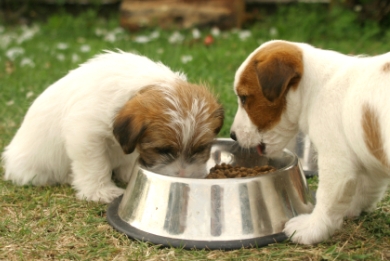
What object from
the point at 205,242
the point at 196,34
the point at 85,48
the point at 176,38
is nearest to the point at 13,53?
the point at 85,48

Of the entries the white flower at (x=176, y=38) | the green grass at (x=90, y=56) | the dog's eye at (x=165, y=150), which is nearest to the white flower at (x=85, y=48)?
the green grass at (x=90, y=56)

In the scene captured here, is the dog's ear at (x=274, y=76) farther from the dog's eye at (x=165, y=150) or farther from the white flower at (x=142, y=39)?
the white flower at (x=142, y=39)

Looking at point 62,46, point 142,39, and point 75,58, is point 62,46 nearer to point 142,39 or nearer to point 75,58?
point 75,58

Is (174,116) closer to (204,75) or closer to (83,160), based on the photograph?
(83,160)

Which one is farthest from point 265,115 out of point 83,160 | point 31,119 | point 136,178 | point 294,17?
point 294,17

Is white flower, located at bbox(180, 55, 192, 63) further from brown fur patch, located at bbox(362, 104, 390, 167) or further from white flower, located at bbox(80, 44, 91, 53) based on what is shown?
brown fur patch, located at bbox(362, 104, 390, 167)

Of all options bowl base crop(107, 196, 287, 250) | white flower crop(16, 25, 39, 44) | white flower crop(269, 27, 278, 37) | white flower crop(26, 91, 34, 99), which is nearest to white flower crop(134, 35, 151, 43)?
white flower crop(269, 27, 278, 37)

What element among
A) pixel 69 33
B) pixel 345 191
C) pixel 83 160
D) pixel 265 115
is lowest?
pixel 69 33
